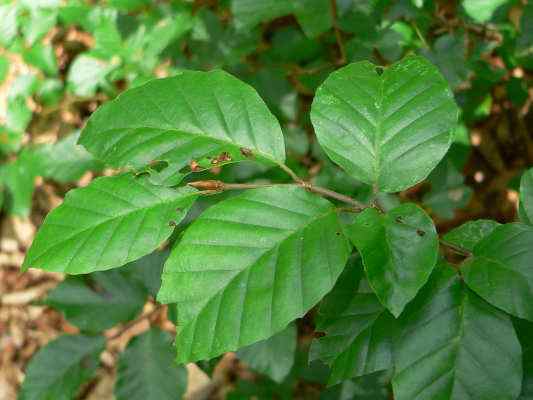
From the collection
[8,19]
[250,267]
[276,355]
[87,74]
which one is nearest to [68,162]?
[87,74]

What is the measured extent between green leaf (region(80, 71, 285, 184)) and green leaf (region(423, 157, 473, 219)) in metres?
0.91

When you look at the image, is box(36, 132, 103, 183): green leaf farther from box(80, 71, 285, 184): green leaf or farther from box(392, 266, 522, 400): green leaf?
box(392, 266, 522, 400): green leaf

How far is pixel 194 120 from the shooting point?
923 millimetres

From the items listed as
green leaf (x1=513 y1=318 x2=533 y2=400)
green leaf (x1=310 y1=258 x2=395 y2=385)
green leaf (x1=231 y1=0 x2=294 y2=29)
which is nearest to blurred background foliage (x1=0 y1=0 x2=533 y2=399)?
green leaf (x1=231 y1=0 x2=294 y2=29)

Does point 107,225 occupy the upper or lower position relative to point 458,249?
upper

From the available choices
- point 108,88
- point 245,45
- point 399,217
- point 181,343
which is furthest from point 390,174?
point 108,88

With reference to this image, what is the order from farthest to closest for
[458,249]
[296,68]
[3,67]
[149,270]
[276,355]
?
[3,67] → [296,68] → [149,270] → [276,355] → [458,249]

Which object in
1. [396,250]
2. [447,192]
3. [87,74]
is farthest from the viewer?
[87,74]

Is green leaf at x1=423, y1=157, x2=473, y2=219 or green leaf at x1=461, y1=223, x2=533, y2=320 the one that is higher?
green leaf at x1=461, y1=223, x2=533, y2=320

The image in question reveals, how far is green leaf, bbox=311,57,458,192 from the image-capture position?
88 centimetres

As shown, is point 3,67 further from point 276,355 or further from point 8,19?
point 276,355

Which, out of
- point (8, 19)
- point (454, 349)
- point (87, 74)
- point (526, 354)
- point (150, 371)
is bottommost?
point (150, 371)

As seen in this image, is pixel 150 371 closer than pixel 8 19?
Yes

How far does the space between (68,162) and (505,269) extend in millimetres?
1488
